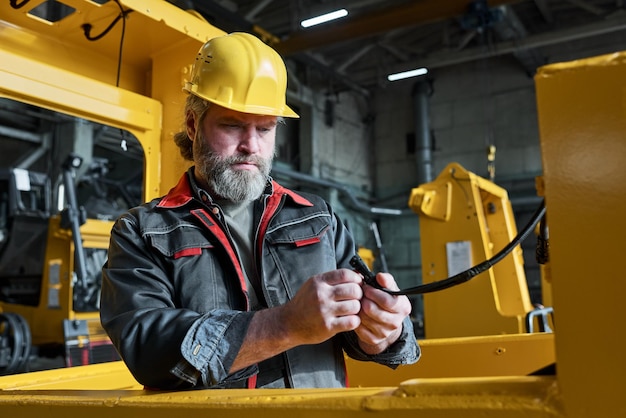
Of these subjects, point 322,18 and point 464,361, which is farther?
point 322,18

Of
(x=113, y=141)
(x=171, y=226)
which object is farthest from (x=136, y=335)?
(x=113, y=141)

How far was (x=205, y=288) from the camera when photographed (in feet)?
4.35

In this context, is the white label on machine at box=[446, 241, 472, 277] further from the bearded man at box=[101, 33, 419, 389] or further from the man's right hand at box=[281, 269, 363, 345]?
the man's right hand at box=[281, 269, 363, 345]

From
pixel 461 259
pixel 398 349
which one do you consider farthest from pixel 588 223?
pixel 461 259

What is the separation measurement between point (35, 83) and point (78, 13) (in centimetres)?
41

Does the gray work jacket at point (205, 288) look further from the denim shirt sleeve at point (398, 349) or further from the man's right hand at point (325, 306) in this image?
the man's right hand at point (325, 306)

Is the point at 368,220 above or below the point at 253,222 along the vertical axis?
above

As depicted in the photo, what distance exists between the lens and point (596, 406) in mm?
604

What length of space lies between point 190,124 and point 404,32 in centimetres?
955

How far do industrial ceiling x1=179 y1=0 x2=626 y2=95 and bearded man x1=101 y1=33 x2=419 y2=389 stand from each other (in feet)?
17.4

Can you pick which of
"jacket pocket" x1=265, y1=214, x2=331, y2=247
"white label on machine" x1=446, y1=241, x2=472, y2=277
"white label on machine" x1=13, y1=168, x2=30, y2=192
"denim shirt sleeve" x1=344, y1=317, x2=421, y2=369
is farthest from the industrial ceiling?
"denim shirt sleeve" x1=344, y1=317, x2=421, y2=369

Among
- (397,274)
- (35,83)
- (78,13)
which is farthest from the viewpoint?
(397,274)

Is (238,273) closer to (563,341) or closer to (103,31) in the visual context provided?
(563,341)

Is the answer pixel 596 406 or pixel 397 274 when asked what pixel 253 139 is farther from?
pixel 397 274
